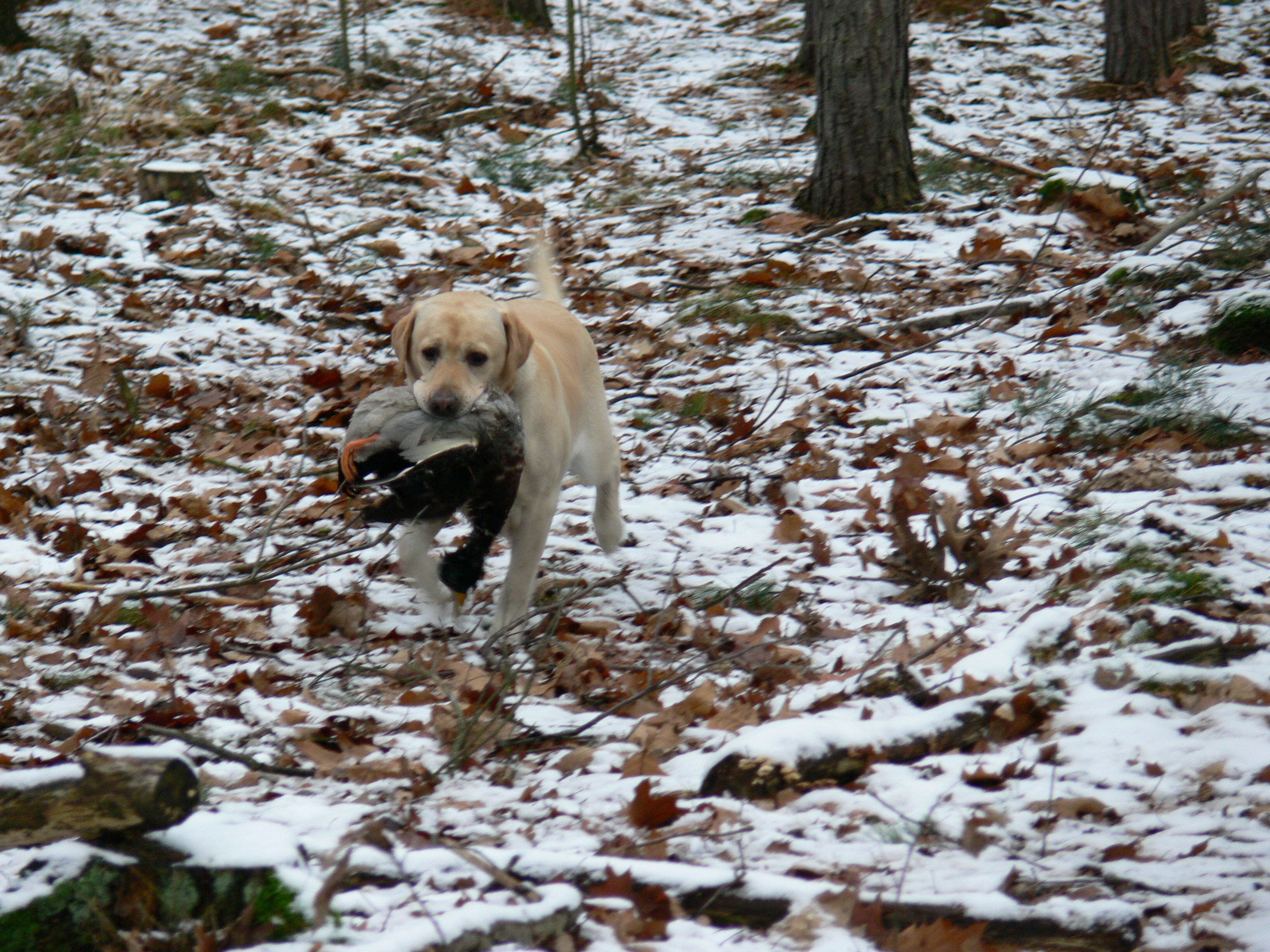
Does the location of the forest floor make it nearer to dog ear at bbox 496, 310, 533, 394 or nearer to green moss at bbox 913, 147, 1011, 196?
green moss at bbox 913, 147, 1011, 196

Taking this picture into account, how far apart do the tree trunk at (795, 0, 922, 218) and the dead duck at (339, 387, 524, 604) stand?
473cm

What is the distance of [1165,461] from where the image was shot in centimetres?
420

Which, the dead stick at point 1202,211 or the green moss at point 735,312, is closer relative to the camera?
the dead stick at point 1202,211

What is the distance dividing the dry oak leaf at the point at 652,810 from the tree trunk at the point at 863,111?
19.6ft

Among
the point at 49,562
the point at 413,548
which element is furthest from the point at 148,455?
the point at 413,548

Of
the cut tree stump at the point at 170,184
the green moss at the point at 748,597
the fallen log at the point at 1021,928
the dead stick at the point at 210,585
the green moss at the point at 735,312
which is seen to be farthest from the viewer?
the cut tree stump at the point at 170,184

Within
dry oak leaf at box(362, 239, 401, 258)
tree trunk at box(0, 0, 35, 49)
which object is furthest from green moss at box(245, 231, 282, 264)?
tree trunk at box(0, 0, 35, 49)

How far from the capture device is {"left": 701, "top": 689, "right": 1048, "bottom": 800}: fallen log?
→ 8.40 feet

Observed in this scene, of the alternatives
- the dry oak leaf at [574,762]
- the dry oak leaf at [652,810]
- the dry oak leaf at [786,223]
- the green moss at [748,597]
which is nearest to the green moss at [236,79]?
the dry oak leaf at [786,223]

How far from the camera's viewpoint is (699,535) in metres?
4.50

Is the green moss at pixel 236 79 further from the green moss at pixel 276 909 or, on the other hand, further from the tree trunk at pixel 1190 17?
the green moss at pixel 276 909

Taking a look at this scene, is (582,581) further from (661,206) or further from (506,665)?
(661,206)

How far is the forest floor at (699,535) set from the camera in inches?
88.4

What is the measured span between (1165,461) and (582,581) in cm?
239
